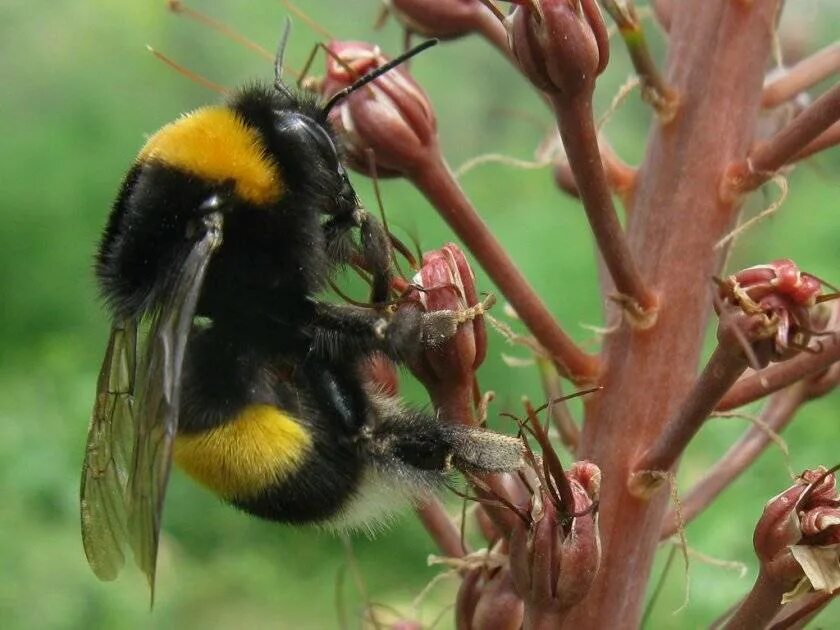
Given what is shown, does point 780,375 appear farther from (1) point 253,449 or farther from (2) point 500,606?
(1) point 253,449

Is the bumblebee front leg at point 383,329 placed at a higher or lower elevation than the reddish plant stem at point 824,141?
lower

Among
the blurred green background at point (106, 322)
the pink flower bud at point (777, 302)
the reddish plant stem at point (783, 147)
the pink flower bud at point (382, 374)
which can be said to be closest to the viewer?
the pink flower bud at point (777, 302)

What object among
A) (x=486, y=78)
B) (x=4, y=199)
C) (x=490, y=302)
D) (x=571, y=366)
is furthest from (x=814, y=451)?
(x=486, y=78)

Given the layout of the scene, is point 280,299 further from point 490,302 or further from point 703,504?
point 703,504

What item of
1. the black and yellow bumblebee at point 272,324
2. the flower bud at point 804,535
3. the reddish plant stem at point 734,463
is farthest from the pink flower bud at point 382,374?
the flower bud at point 804,535

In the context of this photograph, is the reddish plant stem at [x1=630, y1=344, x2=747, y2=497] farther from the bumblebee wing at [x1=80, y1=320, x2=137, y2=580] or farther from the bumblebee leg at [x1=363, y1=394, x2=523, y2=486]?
the bumblebee wing at [x1=80, y1=320, x2=137, y2=580]

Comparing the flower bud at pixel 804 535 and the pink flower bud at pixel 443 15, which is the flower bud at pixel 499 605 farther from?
the pink flower bud at pixel 443 15

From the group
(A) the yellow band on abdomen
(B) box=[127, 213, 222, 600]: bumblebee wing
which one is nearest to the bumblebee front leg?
(A) the yellow band on abdomen

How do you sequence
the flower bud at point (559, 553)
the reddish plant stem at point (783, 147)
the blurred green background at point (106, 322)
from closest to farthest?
the flower bud at point (559, 553)
the reddish plant stem at point (783, 147)
the blurred green background at point (106, 322)
